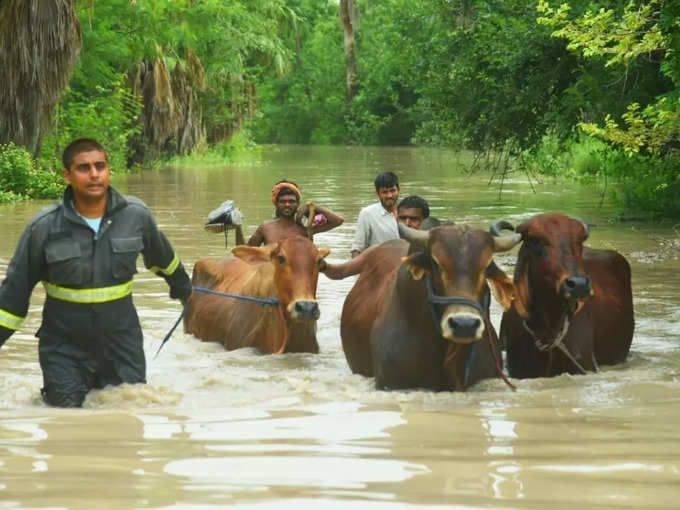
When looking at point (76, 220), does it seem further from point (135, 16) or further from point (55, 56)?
point (135, 16)

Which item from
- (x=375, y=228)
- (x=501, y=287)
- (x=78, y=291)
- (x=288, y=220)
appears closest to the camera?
(x=78, y=291)

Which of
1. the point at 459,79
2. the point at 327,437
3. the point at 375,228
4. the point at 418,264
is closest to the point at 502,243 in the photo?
the point at 418,264

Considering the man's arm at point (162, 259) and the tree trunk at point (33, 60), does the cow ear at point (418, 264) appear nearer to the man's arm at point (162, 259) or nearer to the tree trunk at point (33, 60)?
the man's arm at point (162, 259)

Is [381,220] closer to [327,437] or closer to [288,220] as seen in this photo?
[288,220]

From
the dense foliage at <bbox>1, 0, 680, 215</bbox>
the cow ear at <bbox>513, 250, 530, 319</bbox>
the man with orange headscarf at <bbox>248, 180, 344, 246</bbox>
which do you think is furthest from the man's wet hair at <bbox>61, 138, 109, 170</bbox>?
the dense foliage at <bbox>1, 0, 680, 215</bbox>

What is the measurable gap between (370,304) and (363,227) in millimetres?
2792

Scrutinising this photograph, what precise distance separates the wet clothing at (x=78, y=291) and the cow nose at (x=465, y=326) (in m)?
1.85

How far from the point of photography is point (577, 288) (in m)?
8.25

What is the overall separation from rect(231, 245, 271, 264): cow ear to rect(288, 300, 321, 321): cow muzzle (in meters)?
1.07

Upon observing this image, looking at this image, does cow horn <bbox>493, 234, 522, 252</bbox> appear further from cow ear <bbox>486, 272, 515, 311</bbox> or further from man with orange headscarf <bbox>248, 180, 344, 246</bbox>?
man with orange headscarf <bbox>248, 180, 344, 246</bbox>

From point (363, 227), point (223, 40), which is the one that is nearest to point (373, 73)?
point (223, 40)

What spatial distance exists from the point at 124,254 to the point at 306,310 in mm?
2320

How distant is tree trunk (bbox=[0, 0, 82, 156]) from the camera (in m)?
25.5

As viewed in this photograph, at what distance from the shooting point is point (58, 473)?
18.3 ft
